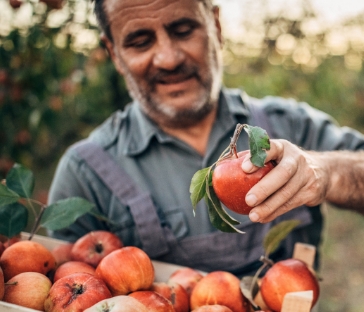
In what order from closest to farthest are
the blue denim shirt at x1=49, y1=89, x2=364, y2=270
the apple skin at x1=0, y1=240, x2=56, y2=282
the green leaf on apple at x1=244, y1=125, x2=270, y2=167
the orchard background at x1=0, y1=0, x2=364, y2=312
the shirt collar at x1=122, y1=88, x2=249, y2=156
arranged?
the green leaf on apple at x1=244, y1=125, x2=270, y2=167, the apple skin at x1=0, y1=240, x2=56, y2=282, the blue denim shirt at x1=49, y1=89, x2=364, y2=270, the shirt collar at x1=122, y1=88, x2=249, y2=156, the orchard background at x1=0, y1=0, x2=364, y2=312

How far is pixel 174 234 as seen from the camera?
160 cm

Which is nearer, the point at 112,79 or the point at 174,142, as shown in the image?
the point at 174,142

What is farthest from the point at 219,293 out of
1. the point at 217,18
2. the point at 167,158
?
the point at 217,18

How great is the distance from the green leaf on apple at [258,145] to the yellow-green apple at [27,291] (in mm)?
547

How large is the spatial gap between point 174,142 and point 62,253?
2.32 ft

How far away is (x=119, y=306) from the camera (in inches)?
31.4

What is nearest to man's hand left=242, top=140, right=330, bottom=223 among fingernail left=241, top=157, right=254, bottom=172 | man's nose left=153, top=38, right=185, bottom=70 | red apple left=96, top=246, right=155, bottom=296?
fingernail left=241, top=157, right=254, bottom=172

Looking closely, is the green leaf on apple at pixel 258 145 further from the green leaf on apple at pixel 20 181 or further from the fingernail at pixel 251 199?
the green leaf on apple at pixel 20 181

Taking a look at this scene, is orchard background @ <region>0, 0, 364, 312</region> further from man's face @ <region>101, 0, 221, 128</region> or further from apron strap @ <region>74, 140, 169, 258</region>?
apron strap @ <region>74, 140, 169, 258</region>

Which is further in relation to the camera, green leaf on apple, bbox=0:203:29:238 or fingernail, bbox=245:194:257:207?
green leaf on apple, bbox=0:203:29:238

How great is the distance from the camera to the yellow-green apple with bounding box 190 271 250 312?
3.39 ft

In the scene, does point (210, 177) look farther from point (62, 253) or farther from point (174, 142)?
point (174, 142)

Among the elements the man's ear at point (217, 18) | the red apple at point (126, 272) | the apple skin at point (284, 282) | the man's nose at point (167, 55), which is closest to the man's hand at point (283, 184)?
the apple skin at point (284, 282)

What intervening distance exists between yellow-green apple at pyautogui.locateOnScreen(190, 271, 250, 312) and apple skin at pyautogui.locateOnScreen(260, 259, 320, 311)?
6 centimetres
